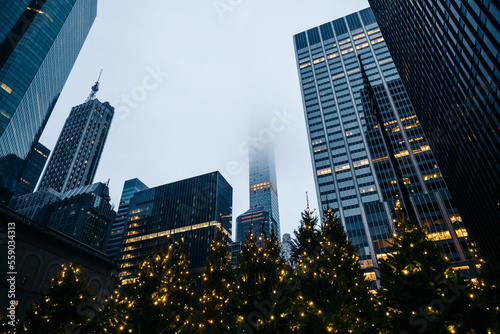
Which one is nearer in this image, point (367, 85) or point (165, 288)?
point (367, 85)

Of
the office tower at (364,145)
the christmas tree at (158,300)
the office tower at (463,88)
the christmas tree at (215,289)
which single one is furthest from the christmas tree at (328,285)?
the office tower at (364,145)

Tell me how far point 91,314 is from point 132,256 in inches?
4289

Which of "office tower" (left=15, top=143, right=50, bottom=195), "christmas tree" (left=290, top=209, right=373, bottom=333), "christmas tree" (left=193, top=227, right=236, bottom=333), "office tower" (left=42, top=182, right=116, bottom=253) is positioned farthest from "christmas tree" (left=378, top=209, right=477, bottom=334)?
"office tower" (left=15, top=143, right=50, bottom=195)

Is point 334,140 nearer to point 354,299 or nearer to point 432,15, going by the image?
point 432,15

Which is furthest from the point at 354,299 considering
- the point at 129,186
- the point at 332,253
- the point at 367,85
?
the point at 129,186

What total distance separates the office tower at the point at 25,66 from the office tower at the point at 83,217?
89.1 feet

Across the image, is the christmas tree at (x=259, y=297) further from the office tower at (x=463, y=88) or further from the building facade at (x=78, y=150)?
the building facade at (x=78, y=150)

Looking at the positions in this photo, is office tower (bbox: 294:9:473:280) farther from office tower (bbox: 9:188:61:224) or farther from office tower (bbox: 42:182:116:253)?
office tower (bbox: 9:188:61:224)

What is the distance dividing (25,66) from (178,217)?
7274cm

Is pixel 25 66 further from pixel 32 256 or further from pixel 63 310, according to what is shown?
pixel 63 310

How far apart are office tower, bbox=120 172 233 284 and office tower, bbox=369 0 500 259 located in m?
82.1

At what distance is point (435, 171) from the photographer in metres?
83.2

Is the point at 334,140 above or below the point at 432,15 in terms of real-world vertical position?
above

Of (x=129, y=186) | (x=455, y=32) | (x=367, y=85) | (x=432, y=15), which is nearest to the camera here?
(x=367, y=85)
